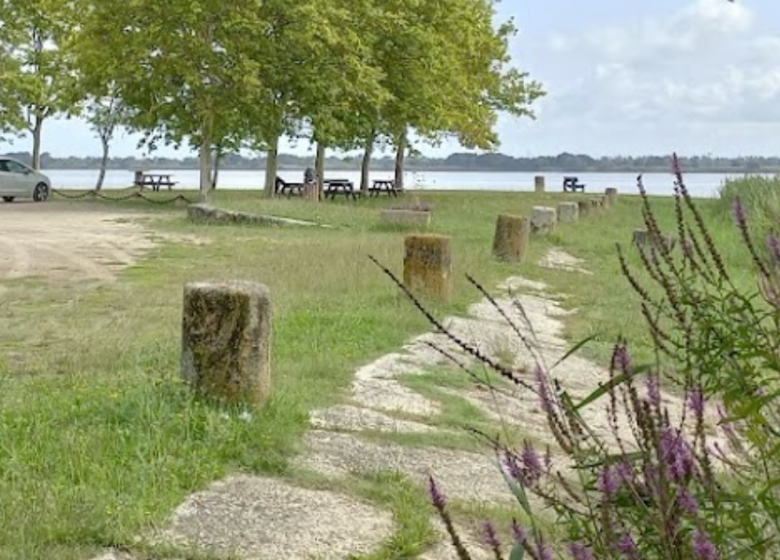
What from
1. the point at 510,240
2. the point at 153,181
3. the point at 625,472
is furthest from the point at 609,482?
the point at 153,181

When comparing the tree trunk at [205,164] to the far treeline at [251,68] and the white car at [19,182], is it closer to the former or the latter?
the far treeline at [251,68]

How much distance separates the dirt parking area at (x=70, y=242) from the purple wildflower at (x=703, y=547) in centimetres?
1118

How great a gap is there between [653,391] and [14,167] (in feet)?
104

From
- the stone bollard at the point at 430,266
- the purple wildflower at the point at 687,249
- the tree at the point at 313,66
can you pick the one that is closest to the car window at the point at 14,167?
the tree at the point at 313,66

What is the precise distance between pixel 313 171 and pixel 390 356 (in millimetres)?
29780

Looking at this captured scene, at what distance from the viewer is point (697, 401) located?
1800 mm

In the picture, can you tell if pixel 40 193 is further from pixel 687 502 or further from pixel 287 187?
pixel 687 502

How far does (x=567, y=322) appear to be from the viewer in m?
11.0

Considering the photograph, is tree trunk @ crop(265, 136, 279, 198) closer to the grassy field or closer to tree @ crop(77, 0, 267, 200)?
tree @ crop(77, 0, 267, 200)

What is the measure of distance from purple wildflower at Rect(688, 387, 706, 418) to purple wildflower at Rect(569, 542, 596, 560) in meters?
0.29

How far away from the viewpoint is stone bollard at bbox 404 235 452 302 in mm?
10508

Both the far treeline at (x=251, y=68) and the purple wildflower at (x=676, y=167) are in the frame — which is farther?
the far treeline at (x=251, y=68)

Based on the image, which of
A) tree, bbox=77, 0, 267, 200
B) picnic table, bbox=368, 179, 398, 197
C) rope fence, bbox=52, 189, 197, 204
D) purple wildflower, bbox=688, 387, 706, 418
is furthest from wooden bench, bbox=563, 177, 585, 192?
purple wildflower, bbox=688, 387, 706, 418

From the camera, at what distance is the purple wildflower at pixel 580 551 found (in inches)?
66.1
